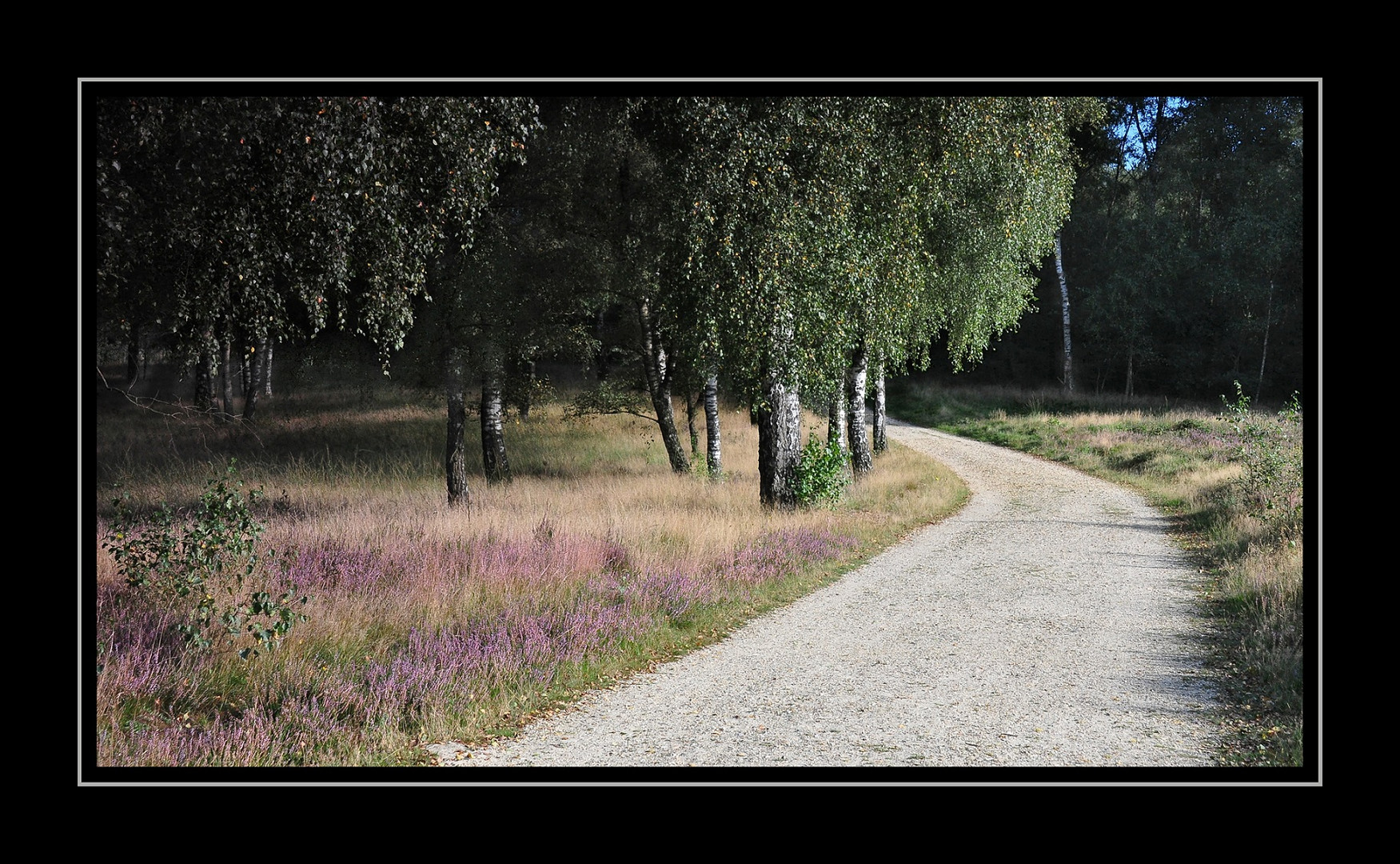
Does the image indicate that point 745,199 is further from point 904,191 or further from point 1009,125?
point 1009,125

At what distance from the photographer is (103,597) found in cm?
632

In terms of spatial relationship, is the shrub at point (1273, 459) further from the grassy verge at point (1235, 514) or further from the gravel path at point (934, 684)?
the gravel path at point (934, 684)

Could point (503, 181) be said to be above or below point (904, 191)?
above

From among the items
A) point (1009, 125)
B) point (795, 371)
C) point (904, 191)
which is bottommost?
point (795, 371)

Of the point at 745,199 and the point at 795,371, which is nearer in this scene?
the point at 745,199

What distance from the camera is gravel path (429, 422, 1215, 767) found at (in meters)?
5.05

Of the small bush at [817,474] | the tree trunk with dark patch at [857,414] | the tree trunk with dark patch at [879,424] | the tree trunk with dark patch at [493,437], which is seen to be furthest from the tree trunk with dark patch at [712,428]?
the tree trunk with dark patch at [879,424]

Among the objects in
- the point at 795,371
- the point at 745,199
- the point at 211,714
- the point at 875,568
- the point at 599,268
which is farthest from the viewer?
the point at 599,268

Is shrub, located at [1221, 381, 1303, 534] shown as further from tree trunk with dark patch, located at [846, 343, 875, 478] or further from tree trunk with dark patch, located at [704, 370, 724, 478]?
tree trunk with dark patch, located at [704, 370, 724, 478]

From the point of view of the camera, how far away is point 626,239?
59.5ft

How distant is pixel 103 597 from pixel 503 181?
472 inches

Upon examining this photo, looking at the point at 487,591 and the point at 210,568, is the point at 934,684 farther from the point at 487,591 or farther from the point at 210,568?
the point at 210,568

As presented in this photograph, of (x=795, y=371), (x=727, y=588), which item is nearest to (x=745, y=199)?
(x=795, y=371)

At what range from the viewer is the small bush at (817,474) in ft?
47.7
